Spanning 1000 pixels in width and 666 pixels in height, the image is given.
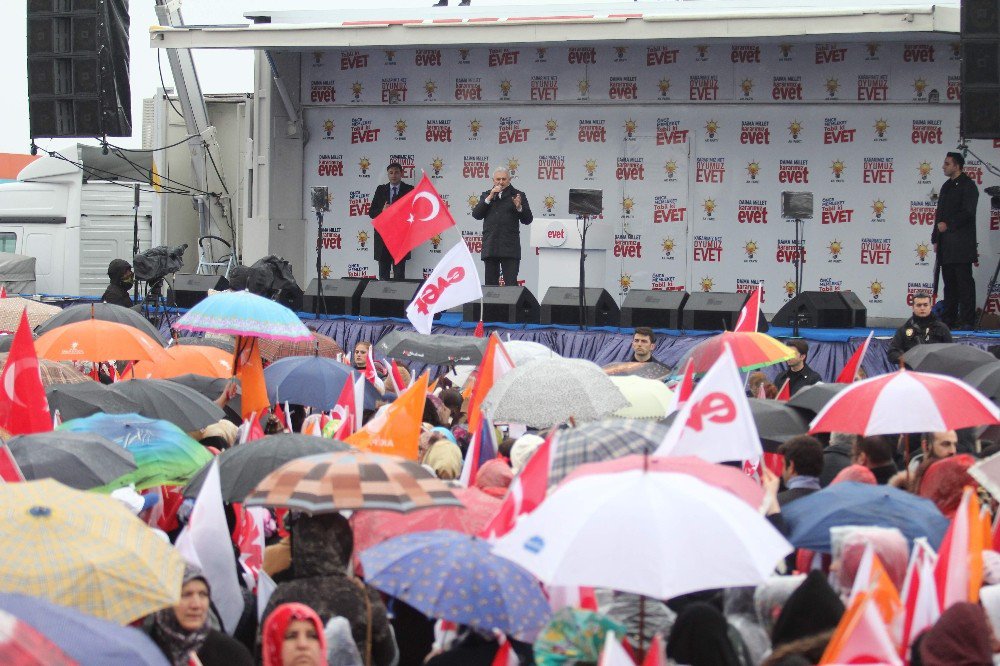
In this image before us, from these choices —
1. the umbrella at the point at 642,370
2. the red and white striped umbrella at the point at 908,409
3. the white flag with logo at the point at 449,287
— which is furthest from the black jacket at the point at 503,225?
the red and white striped umbrella at the point at 908,409

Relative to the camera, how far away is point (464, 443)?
363 inches

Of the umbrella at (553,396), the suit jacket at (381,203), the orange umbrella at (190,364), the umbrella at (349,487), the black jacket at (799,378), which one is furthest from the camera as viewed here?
the suit jacket at (381,203)

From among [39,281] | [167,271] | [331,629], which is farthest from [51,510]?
[39,281]

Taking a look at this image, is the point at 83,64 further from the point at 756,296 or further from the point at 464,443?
the point at 464,443

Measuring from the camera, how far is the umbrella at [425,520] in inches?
237

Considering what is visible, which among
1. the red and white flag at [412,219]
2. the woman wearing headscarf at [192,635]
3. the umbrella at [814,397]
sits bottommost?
the woman wearing headscarf at [192,635]

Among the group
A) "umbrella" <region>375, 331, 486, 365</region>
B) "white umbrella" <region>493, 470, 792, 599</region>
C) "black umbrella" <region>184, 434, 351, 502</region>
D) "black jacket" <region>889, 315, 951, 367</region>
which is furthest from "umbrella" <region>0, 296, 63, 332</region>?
"white umbrella" <region>493, 470, 792, 599</region>

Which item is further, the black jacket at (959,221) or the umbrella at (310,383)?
the black jacket at (959,221)

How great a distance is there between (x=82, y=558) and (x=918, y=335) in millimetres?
10320

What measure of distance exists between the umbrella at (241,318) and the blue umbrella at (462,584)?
5.28 meters

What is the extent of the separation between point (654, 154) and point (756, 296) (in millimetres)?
7752

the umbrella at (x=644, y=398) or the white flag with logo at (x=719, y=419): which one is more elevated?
the white flag with logo at (x=719, y=419)

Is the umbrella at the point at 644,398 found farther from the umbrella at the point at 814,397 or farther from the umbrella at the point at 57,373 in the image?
the umbrella at the point at 57,373

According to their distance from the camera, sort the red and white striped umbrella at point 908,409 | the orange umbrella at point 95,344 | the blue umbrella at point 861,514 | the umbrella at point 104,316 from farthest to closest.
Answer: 1. the umbrella at point 104,316
2. the orange umbrella at point 95,344
3. the red and white striped umbrella at point 908,409
4. the blue umbrella at point 861,514
